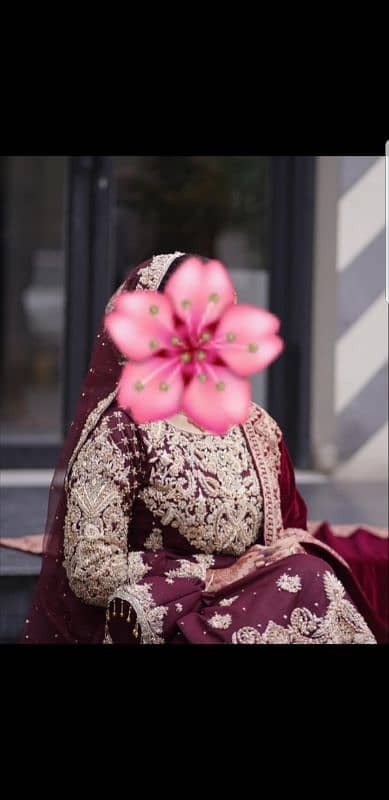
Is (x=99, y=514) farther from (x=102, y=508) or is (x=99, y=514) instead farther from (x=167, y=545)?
(x=167, y=545)

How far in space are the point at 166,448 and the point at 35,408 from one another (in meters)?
4.35

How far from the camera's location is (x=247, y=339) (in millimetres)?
1133

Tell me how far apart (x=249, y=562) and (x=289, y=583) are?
11 cm

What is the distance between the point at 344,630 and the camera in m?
2.11

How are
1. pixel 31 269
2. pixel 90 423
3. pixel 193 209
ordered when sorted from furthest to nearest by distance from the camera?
pixel 31 269 → pixel 193 209 → pixel 90 423

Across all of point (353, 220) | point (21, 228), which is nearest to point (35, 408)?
point (21, 228)

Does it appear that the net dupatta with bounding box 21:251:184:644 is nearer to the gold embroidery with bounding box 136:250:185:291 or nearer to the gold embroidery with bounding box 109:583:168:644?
the gold embroidery with bounding box 136:250:185:291

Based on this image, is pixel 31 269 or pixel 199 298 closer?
pixel 199 298

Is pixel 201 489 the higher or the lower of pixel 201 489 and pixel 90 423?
the lower

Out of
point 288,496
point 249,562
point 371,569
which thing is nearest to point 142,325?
point 249,562

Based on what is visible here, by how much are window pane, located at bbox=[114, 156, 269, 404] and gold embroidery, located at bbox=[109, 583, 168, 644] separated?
9.83ft

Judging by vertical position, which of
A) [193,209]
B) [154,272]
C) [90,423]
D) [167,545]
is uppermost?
[193,209]

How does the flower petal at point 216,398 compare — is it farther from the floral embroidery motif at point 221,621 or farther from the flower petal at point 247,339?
the floral embroidery motif at point 221,621

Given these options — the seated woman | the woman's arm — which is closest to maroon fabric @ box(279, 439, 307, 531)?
the seated woman
